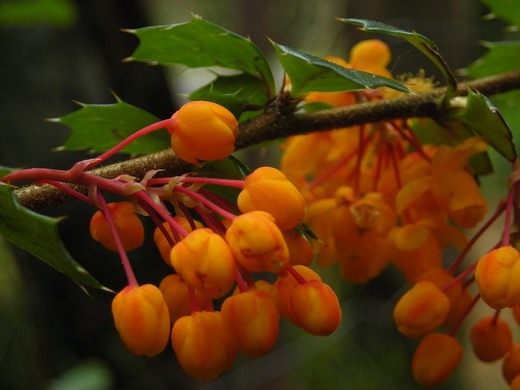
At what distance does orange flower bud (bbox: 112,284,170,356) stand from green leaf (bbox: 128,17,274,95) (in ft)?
1.21

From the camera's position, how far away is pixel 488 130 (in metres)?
0.96

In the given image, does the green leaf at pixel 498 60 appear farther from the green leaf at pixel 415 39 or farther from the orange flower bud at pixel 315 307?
the orange flower bud at pixel 315 307

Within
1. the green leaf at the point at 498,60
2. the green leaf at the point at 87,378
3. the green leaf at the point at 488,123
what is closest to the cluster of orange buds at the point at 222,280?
the green leaf at the point at 488,123

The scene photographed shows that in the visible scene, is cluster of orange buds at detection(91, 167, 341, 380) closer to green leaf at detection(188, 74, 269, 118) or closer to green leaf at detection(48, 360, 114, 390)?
green leaf at detection(188, 74, 269, 118)

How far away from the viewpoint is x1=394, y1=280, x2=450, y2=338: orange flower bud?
3.21ft

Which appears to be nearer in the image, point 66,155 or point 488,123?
point 488,123

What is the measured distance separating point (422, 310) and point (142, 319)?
378 millimetres

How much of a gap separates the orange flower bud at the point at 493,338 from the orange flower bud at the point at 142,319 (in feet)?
1.47

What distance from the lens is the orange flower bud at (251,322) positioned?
30.4 inches

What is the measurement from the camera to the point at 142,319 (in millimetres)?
743

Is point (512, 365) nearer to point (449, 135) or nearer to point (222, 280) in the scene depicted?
point (449, 135)

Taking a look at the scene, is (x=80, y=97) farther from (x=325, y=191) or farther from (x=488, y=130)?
(x=488, y=130)

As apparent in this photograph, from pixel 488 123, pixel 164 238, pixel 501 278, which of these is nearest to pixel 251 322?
pixel 164 238

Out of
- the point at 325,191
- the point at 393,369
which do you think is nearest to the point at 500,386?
the point at 393,369
